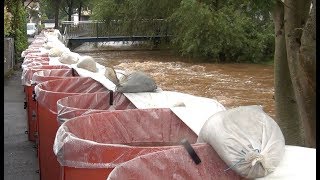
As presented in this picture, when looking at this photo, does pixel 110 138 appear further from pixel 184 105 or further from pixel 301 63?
pixel 301 63

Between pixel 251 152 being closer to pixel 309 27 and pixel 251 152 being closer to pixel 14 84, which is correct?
pixel 309 27

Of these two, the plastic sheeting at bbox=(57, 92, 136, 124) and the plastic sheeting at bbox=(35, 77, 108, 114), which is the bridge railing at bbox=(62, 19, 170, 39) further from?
the plastic sheeting at bbox=(57, 92, 136, 124)

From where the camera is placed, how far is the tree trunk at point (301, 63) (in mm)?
4809

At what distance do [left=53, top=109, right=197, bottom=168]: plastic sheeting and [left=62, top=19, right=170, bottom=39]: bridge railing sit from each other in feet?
109

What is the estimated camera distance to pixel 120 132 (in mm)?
4816

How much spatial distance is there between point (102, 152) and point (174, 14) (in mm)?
30538

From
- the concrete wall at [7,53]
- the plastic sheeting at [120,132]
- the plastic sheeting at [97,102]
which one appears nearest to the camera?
the concrete wall at [7,53]

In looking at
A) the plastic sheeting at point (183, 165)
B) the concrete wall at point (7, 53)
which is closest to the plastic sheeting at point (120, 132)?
the plastic sheeting at point (183, 165)

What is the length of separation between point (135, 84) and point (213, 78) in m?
18.5

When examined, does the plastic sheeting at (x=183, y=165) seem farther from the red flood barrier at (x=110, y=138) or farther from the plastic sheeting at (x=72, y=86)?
the plastic sheeting at (x=72, y=86)

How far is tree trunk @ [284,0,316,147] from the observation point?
4.81 meters

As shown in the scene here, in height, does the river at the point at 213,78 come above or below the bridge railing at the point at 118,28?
below

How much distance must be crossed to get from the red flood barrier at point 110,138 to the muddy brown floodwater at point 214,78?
844cm

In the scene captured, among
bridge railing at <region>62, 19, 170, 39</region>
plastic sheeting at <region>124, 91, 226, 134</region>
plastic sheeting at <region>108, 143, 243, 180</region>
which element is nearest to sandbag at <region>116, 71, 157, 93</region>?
plastic sheeting at <region>124, 91, 226, 134</region>
